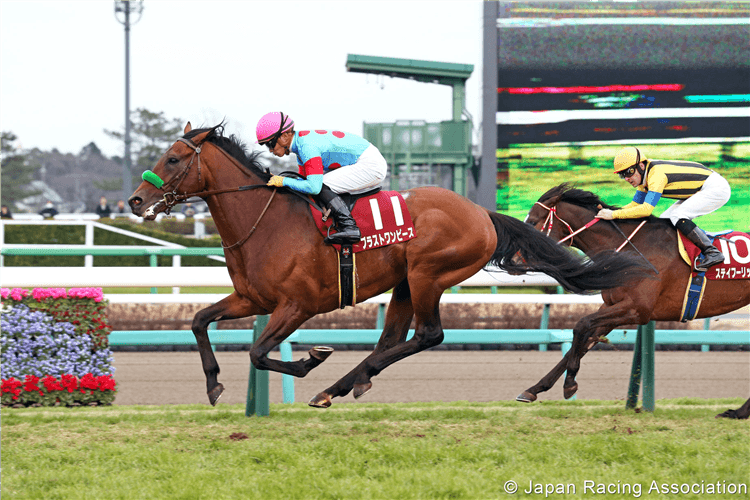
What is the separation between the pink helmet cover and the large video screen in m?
7.76

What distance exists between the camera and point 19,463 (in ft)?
11.1

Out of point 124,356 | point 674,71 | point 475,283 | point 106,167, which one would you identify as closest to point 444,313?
point 475,283

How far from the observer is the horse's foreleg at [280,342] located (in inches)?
144

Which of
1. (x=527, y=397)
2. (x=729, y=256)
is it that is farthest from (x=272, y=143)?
(x=729, y=256)

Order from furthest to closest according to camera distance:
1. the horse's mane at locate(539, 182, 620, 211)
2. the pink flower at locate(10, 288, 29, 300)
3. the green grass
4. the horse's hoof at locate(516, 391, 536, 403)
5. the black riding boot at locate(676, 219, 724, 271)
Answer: the horse's mane at locate(539, 182, 620, 211)
the pink flower at locate(10, 288, 29, 300)
the black riding boot at locate(676, 219, 724, 271)
the horse's hoof at locate(516, 391, 536, 403)
the green grass

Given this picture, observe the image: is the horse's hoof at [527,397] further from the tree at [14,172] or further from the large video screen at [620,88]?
the tree at [14,172]

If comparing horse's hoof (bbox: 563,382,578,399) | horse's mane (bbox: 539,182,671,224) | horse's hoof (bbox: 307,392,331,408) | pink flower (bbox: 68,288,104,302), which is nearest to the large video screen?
horse's mane (bbox: 539,182,671,224)

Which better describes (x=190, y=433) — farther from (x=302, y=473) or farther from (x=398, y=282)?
(x=398, y=282)

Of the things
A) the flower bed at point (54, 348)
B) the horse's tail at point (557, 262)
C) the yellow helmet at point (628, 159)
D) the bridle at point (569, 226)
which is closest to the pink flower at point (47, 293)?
the flower bed at point (54, 348)

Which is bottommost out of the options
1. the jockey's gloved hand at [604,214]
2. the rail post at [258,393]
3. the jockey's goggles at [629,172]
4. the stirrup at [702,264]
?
the rail post at [258,393]

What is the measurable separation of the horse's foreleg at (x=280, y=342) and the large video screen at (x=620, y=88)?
7975 mm

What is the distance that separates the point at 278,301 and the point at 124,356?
3.79m

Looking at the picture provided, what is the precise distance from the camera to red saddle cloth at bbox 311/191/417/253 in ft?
12.7

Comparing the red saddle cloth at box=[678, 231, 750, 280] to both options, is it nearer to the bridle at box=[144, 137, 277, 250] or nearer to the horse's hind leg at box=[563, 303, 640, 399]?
the horse's hind leg at box=[563, 303, 640, 399]
